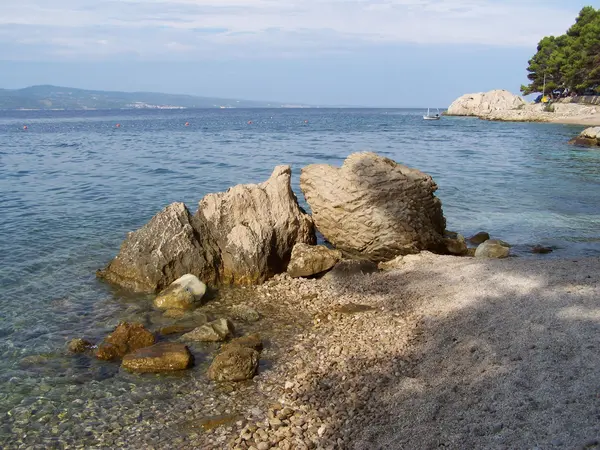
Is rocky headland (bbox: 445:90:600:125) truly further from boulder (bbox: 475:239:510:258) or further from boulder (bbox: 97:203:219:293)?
boulder (bbox: 97:203:219:293)

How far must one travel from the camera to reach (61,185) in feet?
93.6

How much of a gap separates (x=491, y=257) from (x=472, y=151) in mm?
36008

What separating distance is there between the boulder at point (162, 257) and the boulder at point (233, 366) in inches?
186

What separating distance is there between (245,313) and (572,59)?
99341 millimetres

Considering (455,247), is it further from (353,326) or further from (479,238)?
(353,326)

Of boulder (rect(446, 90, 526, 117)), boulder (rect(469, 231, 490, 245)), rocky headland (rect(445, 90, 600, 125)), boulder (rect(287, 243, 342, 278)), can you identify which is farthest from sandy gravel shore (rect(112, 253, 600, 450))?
boulder (rect(446, 90, 526, 117))

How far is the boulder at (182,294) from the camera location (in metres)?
12.5

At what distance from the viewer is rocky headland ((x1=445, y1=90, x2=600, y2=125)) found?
85137 mm

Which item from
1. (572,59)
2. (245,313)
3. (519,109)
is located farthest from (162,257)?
(519,109)

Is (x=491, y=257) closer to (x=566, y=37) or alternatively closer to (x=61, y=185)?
(x=61, y=185)

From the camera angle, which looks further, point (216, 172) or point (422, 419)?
point (216, 172)

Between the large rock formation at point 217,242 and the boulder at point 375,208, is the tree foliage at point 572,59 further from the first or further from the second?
the large rock formation at point 217,242

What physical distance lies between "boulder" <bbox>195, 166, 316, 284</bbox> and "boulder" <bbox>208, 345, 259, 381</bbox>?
4.72 m

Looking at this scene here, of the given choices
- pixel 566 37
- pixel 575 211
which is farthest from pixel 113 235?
pixel 566 37
